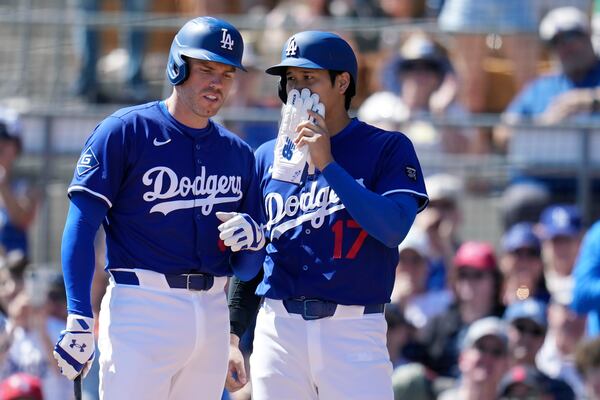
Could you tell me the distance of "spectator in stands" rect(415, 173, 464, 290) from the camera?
26.5 feet

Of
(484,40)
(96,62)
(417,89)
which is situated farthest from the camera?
(96,62)

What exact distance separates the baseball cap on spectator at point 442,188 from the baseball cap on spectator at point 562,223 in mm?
604

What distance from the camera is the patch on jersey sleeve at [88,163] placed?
15.1 ft

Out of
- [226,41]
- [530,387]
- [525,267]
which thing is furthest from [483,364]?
[226,41]

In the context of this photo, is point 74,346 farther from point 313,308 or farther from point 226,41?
point 226,41

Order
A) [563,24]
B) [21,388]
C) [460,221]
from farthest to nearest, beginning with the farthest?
[563,24]
[460,221]
[21,388]

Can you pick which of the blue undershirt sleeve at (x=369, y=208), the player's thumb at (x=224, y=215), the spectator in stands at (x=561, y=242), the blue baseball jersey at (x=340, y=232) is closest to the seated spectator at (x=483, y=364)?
the spectator in stands at (x=561, y=242)

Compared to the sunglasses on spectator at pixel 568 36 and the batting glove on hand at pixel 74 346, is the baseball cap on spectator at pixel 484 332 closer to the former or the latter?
the sunglasses on spectator at pixel 568 36

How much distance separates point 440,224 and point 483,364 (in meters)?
1.43

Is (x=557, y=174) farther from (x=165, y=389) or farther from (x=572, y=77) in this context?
(x=165, y=389)

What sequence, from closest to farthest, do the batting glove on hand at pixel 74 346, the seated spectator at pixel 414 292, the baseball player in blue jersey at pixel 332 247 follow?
the batting glove on hand at pixel 74 346 < the baseball player in blue jersey at pixel 332 247 < the seated spectator at pixel 414 292

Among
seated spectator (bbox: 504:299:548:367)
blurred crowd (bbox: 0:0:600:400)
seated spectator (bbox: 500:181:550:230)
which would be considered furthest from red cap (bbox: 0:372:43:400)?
seated spectator (bbox: 500:181:550:230)

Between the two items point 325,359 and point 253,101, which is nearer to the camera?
point 325,359

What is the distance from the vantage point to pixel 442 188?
26.7 ft
